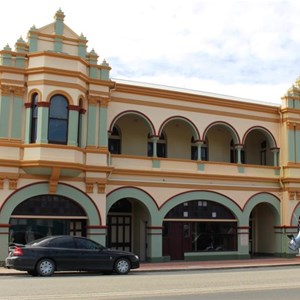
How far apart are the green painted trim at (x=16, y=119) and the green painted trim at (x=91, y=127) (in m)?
2.94

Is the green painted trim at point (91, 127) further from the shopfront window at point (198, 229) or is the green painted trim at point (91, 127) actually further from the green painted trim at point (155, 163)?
the shopfront window at point (198, 229)

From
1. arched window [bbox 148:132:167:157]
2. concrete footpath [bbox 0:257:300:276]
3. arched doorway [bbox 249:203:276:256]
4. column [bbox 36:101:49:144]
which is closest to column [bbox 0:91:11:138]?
column [bbox 36:101:49:144]

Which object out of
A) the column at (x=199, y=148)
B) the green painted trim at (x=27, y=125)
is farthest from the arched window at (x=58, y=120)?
the column at (x=199, y=148)

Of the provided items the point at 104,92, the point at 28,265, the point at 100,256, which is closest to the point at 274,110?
the point at 104,92

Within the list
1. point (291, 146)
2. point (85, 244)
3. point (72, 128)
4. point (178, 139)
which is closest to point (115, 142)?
point (178, 139)

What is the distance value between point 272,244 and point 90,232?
A: 1080 cm

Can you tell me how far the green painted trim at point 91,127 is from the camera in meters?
23.9

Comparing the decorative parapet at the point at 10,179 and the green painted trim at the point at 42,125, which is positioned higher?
the green painted trim at the point at 42,125

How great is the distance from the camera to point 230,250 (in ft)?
90.3

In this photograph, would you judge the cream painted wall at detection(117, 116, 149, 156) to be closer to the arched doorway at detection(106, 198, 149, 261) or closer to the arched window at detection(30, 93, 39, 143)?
the arched doorway at detection(106, 198, 149, 261)

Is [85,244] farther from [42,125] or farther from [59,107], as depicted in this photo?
[59,107]

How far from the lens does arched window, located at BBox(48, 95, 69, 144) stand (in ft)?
74.8

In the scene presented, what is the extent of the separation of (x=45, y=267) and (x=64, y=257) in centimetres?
75

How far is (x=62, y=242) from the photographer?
744 inches
